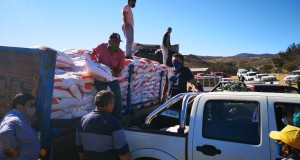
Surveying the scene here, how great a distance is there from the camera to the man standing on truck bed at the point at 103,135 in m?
3.24

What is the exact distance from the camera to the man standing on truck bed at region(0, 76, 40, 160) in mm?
3023

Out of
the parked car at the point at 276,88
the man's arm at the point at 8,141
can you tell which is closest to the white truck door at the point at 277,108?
A: the man's arm at the point at 8,141

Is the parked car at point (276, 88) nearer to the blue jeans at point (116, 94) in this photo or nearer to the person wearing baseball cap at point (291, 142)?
the blue jeans at point (116, 94)

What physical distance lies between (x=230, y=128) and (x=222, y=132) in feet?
0.32

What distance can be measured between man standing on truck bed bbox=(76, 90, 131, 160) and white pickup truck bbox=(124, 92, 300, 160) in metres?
0.53

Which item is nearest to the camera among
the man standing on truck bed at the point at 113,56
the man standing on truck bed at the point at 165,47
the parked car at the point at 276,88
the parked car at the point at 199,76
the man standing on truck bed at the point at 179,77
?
the man standing on truck bed at the point at 113,56

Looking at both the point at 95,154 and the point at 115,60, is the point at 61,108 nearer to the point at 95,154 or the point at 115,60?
the point at 95,154

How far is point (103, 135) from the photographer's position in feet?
10.7

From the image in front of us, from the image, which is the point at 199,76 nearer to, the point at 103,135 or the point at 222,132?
the point at 222,132

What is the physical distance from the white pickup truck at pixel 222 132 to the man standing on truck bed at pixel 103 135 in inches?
21.0

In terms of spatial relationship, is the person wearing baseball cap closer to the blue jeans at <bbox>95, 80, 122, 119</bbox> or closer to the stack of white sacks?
the stack of white sacks

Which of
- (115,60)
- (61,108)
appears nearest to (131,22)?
(115,60)

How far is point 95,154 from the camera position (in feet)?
10.9

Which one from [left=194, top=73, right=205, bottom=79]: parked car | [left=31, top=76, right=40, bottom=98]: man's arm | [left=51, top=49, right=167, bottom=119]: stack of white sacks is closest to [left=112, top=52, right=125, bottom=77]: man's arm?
[left=51, top=49, right=167, bottom=119]: stack of white sacks
